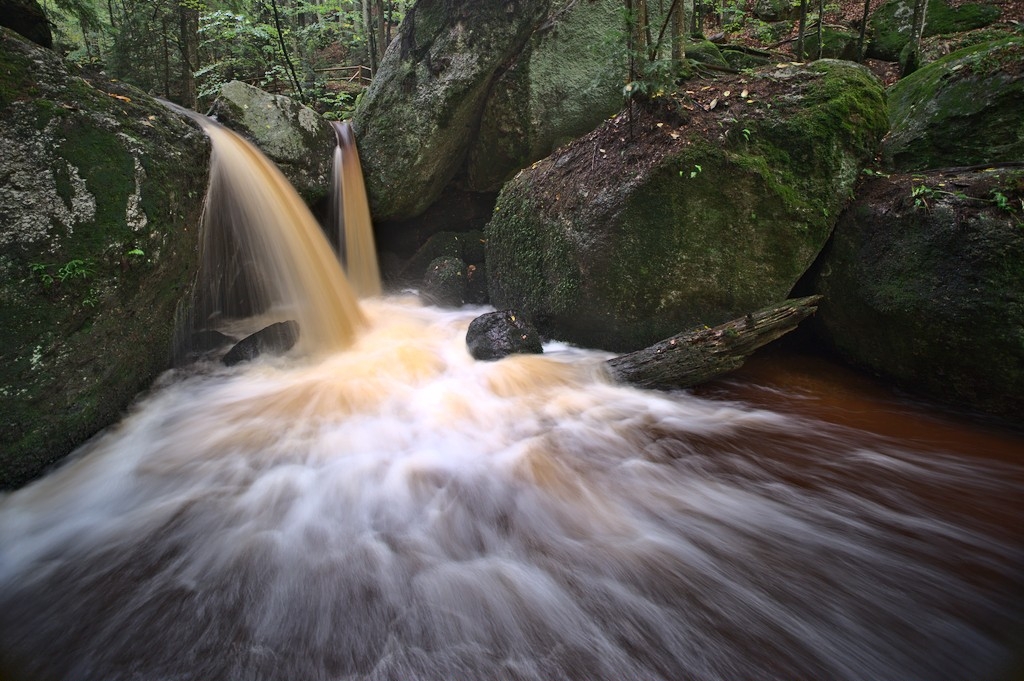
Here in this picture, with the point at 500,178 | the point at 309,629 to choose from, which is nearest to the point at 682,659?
the point at 309,629

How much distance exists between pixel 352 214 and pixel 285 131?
1.43 metres

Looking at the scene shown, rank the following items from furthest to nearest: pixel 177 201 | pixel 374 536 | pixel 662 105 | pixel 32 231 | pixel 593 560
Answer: pixel 662 105
pixel 177 201
pixel 32 231
pixel 374 536
pixel 593 560

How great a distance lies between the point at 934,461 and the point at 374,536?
11.7ft

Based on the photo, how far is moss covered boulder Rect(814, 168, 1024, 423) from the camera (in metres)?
3.45

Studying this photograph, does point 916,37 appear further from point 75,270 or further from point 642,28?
point 75,270

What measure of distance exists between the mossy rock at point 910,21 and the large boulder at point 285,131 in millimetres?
10950

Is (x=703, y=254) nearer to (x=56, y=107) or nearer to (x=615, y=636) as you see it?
(x=615, y=636)

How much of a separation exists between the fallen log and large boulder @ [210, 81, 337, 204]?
214 inches

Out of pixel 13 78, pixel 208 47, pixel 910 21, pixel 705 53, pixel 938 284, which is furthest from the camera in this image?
pixel 208 47

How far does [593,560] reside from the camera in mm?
2439

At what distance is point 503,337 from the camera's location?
515 centimetres

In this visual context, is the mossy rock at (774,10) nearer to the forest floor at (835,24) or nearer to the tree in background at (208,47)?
the forest floor at (835,24)

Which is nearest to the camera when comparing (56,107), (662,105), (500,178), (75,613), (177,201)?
(75,613)

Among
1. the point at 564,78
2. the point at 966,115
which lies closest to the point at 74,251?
the point at 564,78
